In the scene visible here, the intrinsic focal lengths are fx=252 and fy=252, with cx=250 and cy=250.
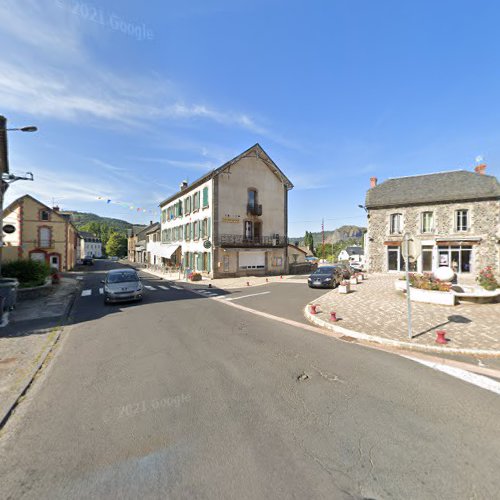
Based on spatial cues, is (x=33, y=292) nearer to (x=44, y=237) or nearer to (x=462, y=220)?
(x=44, y=237)

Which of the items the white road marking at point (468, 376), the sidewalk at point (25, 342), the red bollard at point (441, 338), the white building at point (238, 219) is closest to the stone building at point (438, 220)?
the white building at point (238, 219)

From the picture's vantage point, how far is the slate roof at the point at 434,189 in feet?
66.9

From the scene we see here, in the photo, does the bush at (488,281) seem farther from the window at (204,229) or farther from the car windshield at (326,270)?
the window at (204,229)

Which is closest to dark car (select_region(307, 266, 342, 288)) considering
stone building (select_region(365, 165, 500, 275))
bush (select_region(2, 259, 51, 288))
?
stone building (select_region(365, 165, 500, 275))

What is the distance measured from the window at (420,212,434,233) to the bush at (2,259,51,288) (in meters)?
28.1

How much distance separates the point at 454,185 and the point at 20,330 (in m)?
29.4

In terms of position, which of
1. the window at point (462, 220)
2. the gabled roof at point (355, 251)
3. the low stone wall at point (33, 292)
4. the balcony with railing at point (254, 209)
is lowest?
the low stone wall at point (33, 292)

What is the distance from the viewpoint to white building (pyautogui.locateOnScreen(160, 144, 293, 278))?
22.8m

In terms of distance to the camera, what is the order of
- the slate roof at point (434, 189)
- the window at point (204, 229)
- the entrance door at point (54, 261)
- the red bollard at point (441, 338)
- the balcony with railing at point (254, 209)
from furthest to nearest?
the entrance door at point (54, 261)
the balcony with railing at point (254, 209)
the window at point (204, 229)
the slate roof at point (434, 189)
the red bollard at point (441, 338)

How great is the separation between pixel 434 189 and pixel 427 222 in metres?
3.03

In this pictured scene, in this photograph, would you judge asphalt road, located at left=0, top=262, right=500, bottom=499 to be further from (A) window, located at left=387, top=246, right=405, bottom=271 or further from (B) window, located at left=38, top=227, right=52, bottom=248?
(B) window, located at left=38, top=227, right=52, bottom=248

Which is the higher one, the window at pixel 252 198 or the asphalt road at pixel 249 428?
the window at pixel 252 198

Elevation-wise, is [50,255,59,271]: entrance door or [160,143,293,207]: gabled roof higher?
[160,143,293,207]: gabled roof

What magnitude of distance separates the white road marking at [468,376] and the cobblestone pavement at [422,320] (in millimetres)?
1007
